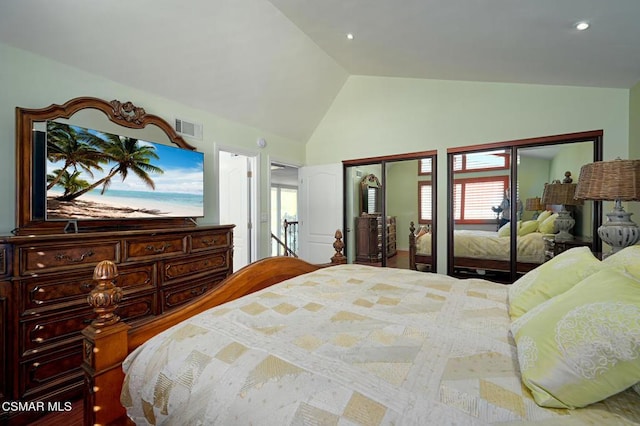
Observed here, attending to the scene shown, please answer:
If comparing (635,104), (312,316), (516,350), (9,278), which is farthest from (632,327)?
(635,104)

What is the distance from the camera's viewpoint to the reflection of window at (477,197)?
344 centimetres

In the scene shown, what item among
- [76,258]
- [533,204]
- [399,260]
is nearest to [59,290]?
[76,258]

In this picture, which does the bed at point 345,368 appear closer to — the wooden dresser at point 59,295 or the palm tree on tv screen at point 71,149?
the wooden dresser at point 59,295

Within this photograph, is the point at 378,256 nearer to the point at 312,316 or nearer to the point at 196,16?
the point at 312,316

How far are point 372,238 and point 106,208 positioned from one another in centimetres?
335

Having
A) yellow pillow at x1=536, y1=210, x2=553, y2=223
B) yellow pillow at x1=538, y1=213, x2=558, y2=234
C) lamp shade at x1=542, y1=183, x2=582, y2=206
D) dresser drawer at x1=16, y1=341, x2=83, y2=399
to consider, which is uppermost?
lamp shade at x1=542, y1=183, x2=582, y2=206

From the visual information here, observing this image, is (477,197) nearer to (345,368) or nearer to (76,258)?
(345,368)

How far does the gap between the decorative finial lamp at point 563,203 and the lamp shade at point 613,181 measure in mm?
1221

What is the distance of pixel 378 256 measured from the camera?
433 cm

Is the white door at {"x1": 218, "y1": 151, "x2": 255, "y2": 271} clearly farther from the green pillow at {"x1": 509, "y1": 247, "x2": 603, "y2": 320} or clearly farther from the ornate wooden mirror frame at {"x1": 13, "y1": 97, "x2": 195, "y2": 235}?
the green pillow at {"x1": 509, "y1": 247, "x2": 603, "y2": 320}

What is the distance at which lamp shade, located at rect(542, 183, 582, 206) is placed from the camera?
2.95 m

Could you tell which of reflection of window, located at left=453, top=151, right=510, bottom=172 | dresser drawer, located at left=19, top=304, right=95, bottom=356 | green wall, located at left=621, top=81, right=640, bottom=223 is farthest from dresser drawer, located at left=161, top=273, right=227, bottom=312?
green wall, located at left=621, top=81, right=640, bottom=223

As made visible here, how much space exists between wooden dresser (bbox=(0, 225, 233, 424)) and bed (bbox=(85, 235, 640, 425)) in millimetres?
534

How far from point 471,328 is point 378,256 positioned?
3239 mm
